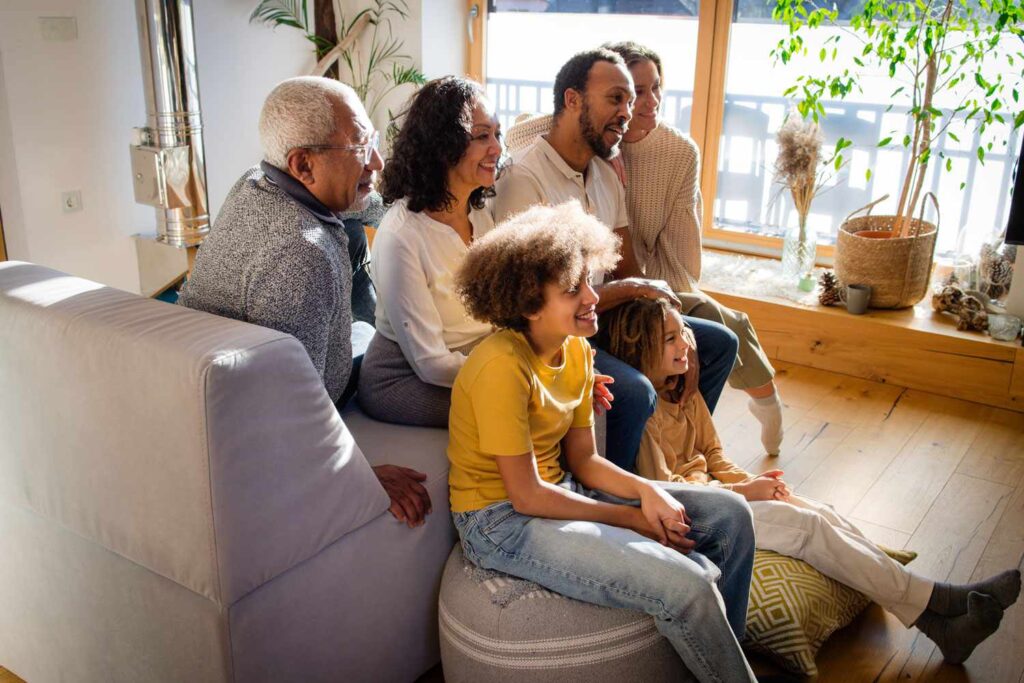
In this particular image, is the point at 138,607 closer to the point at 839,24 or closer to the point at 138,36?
the point at 138,36

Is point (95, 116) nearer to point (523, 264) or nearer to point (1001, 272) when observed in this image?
point (523, 264)

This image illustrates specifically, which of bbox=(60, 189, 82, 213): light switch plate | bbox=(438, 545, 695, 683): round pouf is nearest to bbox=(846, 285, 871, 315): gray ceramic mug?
bbox=(438, 545, 695, 683): round pouf

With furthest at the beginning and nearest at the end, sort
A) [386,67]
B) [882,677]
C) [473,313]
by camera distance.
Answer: [386,67] < [882,677] < [473,313]

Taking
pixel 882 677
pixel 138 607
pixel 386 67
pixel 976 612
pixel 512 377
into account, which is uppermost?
pixel 386 67

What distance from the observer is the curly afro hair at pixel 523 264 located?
1.82 metres

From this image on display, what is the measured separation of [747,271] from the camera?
→ 421cm

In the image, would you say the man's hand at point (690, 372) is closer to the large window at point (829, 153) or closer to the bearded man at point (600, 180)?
the bearded man at point (600, 180)

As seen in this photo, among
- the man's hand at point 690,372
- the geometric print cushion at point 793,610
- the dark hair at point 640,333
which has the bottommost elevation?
the geometric print cushion at point 793,610

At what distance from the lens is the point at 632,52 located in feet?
9.14


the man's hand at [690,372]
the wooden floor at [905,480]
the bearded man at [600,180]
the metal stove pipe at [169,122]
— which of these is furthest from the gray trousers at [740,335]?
the metal stove pipe at [169,122]

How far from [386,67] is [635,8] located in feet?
4.14

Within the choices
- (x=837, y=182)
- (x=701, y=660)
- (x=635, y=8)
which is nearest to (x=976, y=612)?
(x=701, y=660)

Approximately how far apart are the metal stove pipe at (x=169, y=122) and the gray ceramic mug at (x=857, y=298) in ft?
8.65

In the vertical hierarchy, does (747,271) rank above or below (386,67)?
below
